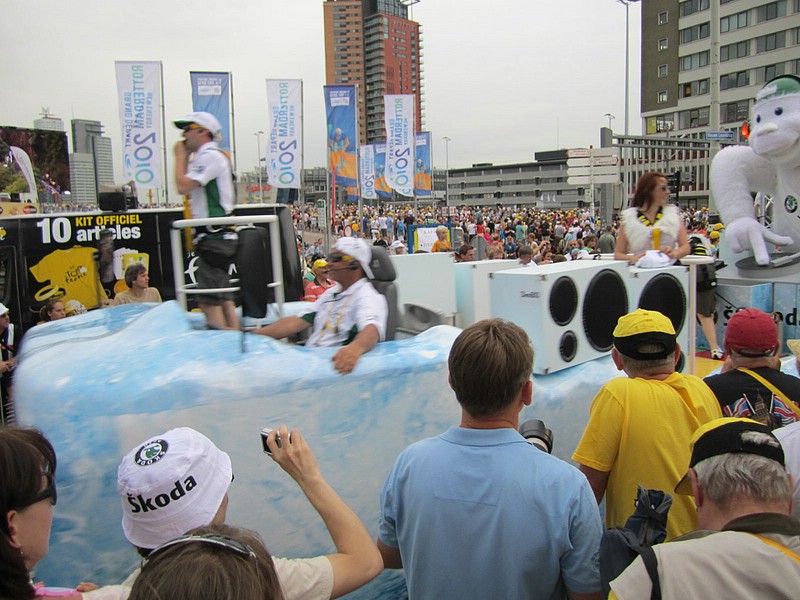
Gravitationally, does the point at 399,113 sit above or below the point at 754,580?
above

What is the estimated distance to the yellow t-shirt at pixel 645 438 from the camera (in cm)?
230

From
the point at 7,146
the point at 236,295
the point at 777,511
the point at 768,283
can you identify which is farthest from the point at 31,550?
the point at 7,146

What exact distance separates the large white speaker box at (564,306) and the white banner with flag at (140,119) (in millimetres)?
14204

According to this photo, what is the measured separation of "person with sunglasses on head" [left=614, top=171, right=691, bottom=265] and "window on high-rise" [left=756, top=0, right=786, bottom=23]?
195ft

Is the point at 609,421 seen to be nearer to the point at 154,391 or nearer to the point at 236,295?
the point at 154,391

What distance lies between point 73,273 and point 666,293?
7.02 metres

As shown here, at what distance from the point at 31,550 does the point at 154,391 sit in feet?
3.99

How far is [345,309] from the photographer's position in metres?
3.50

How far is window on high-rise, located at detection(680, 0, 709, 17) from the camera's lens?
5728 centimetres

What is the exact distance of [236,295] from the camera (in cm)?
372

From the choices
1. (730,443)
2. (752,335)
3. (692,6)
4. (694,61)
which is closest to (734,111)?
(694,61)

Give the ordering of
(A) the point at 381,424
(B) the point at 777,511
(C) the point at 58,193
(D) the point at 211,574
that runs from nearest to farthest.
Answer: (D) the point at 211,574
(B) the point at 777,511
(A) the point at 381,424
(C) the point at 58,193

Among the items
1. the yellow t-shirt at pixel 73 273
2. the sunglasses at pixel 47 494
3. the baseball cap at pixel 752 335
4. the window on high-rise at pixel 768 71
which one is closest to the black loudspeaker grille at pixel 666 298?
the baseball cap at pixel 752 335

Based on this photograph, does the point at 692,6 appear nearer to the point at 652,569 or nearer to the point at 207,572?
the point at 652,569
